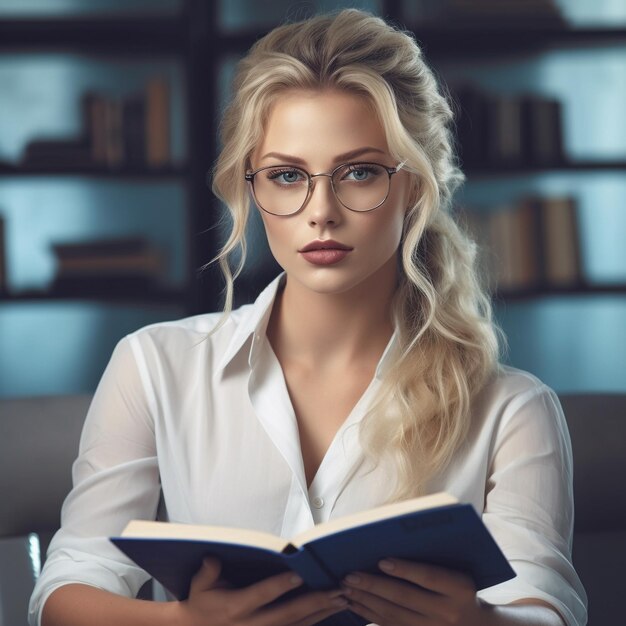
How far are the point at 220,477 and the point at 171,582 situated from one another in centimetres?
41

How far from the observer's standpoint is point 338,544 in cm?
94

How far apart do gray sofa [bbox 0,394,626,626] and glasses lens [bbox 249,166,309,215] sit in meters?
0.52

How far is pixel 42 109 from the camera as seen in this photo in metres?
3.58

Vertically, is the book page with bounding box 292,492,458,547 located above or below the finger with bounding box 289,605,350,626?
above

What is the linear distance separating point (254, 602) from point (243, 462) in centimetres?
48

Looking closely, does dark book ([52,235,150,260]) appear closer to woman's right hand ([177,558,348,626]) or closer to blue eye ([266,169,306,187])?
blue eye ([266,169,306,187])

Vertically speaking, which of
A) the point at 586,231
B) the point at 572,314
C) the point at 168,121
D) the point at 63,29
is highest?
the point at 63,29

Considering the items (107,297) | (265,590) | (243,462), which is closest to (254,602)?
(265,590)

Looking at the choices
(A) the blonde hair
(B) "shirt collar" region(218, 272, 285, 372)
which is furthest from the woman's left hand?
(B) "shirt collar" region(218, 272, 285, 372)

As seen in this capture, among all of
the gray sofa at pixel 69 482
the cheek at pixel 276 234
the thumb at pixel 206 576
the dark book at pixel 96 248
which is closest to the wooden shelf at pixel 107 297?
the dark book at pixel 96 248

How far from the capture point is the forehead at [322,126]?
1.41m

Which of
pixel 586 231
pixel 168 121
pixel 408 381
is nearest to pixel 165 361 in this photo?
pixel 408 381

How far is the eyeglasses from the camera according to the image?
1.42m

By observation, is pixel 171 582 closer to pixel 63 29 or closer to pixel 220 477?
pixel 220 477
